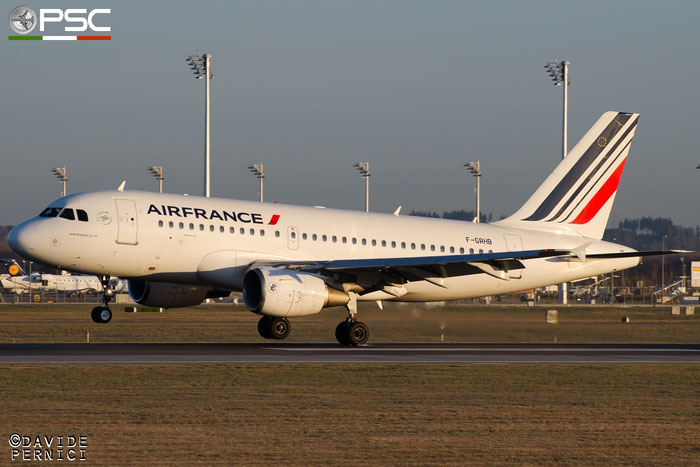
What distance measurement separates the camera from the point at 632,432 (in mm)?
16875

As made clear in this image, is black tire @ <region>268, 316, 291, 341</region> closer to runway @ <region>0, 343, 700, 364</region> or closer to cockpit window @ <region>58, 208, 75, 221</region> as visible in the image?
runway @ <region>0, 343, 700, 364</region>

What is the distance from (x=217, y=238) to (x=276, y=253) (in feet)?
7.54

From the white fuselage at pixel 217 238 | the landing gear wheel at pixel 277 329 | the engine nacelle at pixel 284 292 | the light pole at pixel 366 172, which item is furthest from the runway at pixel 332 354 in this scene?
the light pole at pixel 366 172

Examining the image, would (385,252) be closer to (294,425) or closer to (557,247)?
(557,247)

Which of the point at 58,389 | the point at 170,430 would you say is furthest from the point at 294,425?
the point at 58,389

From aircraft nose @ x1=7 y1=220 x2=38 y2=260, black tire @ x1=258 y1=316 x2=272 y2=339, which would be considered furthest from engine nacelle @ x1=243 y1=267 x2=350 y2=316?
aircraft nose @ x1=7 y1=220 x2=38 y2=260

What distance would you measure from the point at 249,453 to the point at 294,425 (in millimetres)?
2755

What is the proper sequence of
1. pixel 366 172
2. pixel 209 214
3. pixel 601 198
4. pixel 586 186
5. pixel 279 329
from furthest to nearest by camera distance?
1. pixel 366 172
2. pixel 601 198
3. pixel 586 186
4. pixel 279 329
5. pixel 209 214

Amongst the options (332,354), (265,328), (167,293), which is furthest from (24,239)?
(332,354)

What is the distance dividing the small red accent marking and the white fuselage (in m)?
4.75

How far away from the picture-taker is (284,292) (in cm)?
3381

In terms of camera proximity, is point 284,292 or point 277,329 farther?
point 277,329

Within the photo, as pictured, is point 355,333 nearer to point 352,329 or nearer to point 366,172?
point 352,329

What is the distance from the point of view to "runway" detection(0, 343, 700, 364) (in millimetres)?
29297
